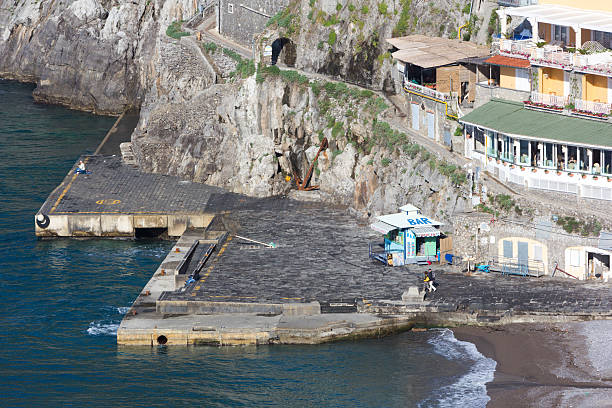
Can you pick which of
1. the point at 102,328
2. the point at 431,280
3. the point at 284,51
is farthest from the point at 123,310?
the point at 284,51

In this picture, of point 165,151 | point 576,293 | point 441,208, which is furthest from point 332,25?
point 576,293

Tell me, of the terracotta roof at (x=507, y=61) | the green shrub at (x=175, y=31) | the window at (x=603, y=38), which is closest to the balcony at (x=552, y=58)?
the terracotta roof at (x=507, y=61)

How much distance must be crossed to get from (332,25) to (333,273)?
36306 millimetres

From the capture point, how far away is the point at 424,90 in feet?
363

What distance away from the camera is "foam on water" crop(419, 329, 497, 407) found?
76938 millimetres

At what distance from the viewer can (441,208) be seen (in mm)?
101688

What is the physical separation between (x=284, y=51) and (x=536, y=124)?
3692cm

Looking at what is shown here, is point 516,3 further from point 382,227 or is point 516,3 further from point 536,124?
point 382,227

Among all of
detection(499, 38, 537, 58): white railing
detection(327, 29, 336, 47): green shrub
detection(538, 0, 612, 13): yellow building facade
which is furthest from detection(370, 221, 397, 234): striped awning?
detection(327, 29, 336, 47): green shrub

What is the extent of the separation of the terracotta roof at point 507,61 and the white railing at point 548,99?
9.59 ft

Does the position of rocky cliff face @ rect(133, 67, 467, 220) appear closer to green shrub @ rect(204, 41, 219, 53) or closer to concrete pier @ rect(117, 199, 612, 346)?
green shrub @ rect(204, 41, 219, 53)

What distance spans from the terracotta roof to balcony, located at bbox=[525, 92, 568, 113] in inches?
117

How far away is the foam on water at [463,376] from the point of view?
252 ft

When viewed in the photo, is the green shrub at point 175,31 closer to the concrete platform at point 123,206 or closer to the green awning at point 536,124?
the concrete platform at point 123,206
